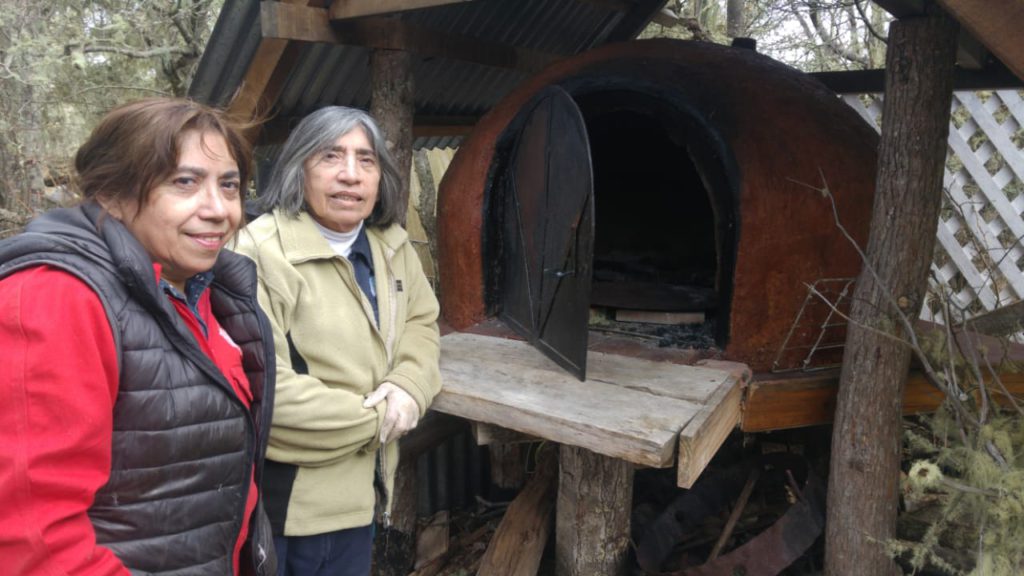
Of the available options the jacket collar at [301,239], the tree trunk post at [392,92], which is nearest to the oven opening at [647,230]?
the tree trunk post at [392,92]

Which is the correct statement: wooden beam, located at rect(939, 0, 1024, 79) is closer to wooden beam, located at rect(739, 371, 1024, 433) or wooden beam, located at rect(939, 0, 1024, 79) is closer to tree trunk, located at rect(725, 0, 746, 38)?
wooden beam, located at rect(739, 371, 1024, 433)

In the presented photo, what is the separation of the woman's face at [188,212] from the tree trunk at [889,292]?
227cm

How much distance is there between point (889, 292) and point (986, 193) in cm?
306

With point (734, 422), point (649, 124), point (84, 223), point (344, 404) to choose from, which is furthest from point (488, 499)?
point (84, 223)

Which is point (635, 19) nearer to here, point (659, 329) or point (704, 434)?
point (659, 329)

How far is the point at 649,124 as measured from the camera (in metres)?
4.54

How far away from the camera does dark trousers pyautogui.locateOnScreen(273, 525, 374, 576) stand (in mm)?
1919

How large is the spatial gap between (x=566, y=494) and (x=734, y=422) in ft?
3.38

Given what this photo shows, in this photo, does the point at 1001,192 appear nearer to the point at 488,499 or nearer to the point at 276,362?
the point at 488,499

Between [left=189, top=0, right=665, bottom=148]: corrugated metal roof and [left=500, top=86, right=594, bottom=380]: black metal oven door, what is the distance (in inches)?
52.5

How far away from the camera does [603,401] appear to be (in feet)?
7.70

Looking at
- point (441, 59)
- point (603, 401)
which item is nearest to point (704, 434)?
point (603, 401)

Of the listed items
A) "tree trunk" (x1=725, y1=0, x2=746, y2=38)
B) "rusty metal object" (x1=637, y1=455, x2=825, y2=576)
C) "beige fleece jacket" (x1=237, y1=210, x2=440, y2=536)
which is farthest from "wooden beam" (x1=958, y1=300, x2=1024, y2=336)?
A: "tree trunk" (x1=725, y1=0, x2=746, y2=38)

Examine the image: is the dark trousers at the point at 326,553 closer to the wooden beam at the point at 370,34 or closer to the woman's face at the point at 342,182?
the woman's face at the point at 342,182
